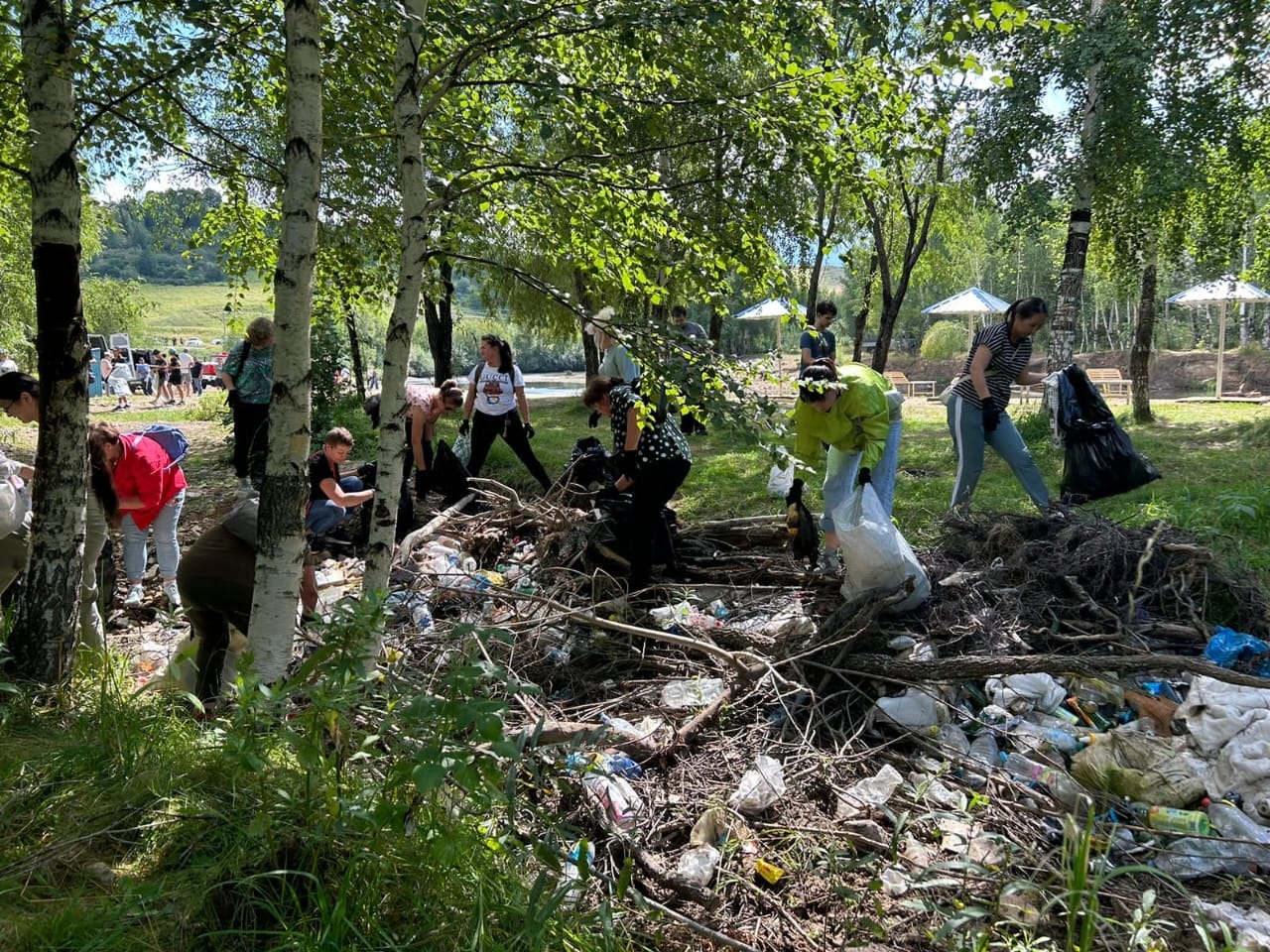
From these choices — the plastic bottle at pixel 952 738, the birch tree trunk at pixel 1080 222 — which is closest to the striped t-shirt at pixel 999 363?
the plastic bottle at pixel 952 738

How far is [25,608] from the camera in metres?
3.27

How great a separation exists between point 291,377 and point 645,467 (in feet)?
7.48

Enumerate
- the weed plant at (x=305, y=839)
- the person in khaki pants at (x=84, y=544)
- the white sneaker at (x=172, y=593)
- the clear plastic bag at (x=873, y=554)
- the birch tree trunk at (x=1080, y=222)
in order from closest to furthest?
the weed plant at (x=305, y=839), the person in khaki pants at (x=84, y=544), the clear plastic bag at (x=873, y=554), the white sneaker at (x=172, y=593), the birch tree trunk at (x=1080, y=222)

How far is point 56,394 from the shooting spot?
128 inches

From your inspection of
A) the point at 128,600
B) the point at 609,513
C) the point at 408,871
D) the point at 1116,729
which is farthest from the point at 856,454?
the point at 128,600

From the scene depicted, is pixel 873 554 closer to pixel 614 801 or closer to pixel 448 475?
pixel 614 801

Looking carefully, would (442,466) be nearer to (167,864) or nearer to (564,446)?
(564,446)

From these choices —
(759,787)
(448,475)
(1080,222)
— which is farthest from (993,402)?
(1080,222)

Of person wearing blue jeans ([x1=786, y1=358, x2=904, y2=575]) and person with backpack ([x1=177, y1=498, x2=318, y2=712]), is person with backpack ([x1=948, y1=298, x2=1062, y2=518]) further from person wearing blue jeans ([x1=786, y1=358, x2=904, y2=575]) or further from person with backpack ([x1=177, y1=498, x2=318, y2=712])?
person with backpack ([x1=177, y1=498, x2=318, y2=712])

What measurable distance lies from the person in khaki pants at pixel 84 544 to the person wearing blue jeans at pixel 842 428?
12.2 ft

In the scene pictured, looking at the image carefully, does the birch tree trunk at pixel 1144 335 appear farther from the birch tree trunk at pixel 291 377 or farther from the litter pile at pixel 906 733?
the birch tree trunk at pixel 291 377

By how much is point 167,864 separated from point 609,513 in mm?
3397

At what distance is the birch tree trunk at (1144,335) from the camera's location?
11.8 meters

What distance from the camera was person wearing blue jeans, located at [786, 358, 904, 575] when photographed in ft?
15.8
